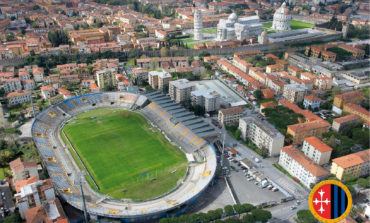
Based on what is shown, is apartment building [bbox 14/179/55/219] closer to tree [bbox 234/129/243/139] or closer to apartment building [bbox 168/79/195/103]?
tree [bbox 234/129/243/139]

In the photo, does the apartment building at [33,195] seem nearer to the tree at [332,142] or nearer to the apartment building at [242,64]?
the tree at [332,142]

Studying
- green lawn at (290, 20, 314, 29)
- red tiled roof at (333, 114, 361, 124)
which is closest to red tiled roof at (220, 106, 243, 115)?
red tiled roof at (333, 114, 361, 124)

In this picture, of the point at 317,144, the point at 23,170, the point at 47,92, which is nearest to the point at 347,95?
the point at 317,144

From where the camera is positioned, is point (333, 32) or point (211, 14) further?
point (211, 14)

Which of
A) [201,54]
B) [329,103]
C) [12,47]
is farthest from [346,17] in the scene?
[12,47]

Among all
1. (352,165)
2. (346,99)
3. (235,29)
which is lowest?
(352,165)

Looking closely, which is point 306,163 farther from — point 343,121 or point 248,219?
point 343,121

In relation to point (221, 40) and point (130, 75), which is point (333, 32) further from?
point (130, 75)
